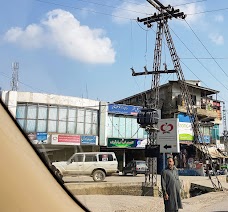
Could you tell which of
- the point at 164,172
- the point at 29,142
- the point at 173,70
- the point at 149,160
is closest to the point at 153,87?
the point at 173,70

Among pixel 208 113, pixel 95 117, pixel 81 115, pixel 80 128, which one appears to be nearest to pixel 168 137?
Result: pixel 81 115

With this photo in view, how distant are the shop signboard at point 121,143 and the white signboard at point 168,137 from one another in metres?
16.1

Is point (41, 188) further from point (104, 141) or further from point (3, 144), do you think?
point (104, 141)

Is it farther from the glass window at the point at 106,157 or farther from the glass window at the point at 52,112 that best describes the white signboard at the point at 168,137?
the glass window at the point at 52,112

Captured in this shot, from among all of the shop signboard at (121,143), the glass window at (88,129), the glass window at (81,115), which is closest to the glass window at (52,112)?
the glass window at (81,115)

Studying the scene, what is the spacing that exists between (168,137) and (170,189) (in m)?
8.05

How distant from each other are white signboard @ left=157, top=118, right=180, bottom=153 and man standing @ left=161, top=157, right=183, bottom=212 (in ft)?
23.6

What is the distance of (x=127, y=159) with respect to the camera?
35438 millimetres

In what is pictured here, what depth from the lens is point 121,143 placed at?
32969 mm

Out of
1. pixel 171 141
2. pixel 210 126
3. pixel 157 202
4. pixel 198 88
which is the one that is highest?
pixel 198 88

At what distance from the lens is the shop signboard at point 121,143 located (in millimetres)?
32094

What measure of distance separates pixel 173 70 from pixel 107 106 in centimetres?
944

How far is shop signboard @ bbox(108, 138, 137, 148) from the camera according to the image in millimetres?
32094

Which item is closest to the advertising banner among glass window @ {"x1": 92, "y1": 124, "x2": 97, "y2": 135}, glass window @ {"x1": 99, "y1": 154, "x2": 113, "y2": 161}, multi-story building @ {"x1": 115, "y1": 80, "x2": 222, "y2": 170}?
multi-story building @ {"x1": 115, "y1": 80, "x2": 222, "y2": 170}
